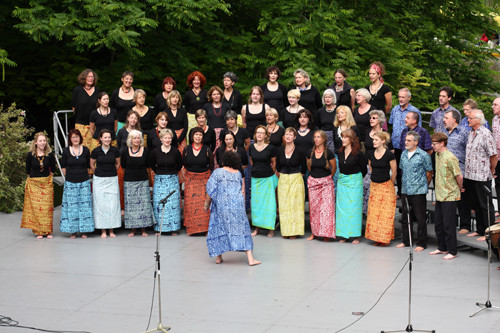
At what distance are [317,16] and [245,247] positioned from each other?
7292mm

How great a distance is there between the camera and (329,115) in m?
14.6

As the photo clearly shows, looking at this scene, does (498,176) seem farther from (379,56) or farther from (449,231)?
(379,56)

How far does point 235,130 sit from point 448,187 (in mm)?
3731

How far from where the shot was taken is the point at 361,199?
45.9ft

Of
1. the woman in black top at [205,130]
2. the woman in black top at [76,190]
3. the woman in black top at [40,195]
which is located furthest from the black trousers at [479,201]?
the woman in black top at [40,195]

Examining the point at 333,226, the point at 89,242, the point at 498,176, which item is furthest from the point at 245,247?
the point at 498,176

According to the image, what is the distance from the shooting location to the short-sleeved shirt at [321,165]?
45.9 feet

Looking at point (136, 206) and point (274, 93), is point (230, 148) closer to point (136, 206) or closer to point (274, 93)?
point (274, 93)

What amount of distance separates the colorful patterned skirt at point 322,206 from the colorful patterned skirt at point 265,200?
63cm

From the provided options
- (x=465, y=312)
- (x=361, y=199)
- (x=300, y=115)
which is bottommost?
→ (x=465, y=312)

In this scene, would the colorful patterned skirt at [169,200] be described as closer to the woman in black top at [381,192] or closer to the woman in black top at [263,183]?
the woman in black top at [263,183]

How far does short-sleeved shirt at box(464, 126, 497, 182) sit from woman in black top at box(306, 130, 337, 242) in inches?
85.0

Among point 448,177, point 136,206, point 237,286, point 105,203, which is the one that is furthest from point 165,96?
point 448,177

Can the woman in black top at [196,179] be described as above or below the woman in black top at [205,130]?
below
